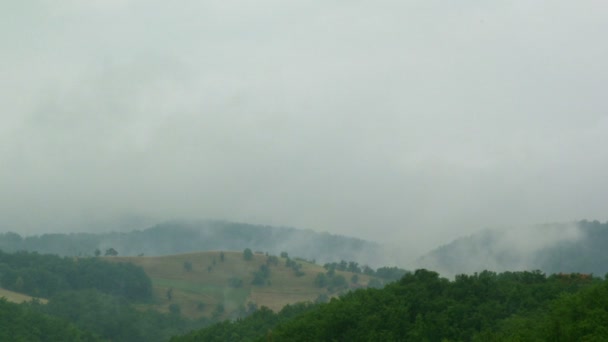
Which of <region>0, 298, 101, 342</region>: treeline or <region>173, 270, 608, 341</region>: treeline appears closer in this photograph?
<region>173, 270, 608, 341</region>: treeline

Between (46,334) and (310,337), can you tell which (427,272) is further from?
(46,334)

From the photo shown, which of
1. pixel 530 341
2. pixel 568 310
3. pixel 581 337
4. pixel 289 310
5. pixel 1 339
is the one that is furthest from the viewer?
pixel 289 310

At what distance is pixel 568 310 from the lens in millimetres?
62938

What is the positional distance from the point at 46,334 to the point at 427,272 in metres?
86.1

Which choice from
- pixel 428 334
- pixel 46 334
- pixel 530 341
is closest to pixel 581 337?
pixel 530 341

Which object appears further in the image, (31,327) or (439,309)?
(31,327)

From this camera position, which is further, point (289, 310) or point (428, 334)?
point (289, 310)

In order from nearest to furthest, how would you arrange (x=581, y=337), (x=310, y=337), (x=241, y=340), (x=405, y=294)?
(x=581, y=337)
(x=310, y=337)
(x=405, y=294)
(x=241, y=340)

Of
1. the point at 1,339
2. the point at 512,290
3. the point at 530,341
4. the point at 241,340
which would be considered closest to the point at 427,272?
the point at 512,290

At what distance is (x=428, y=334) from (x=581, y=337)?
29.3 metres

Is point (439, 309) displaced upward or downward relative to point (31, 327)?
upward

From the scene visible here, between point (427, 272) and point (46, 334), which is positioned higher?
point (427, 272)

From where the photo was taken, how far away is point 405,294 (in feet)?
317

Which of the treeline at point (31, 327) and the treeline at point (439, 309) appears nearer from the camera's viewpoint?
the treeline at point (439, 309)
